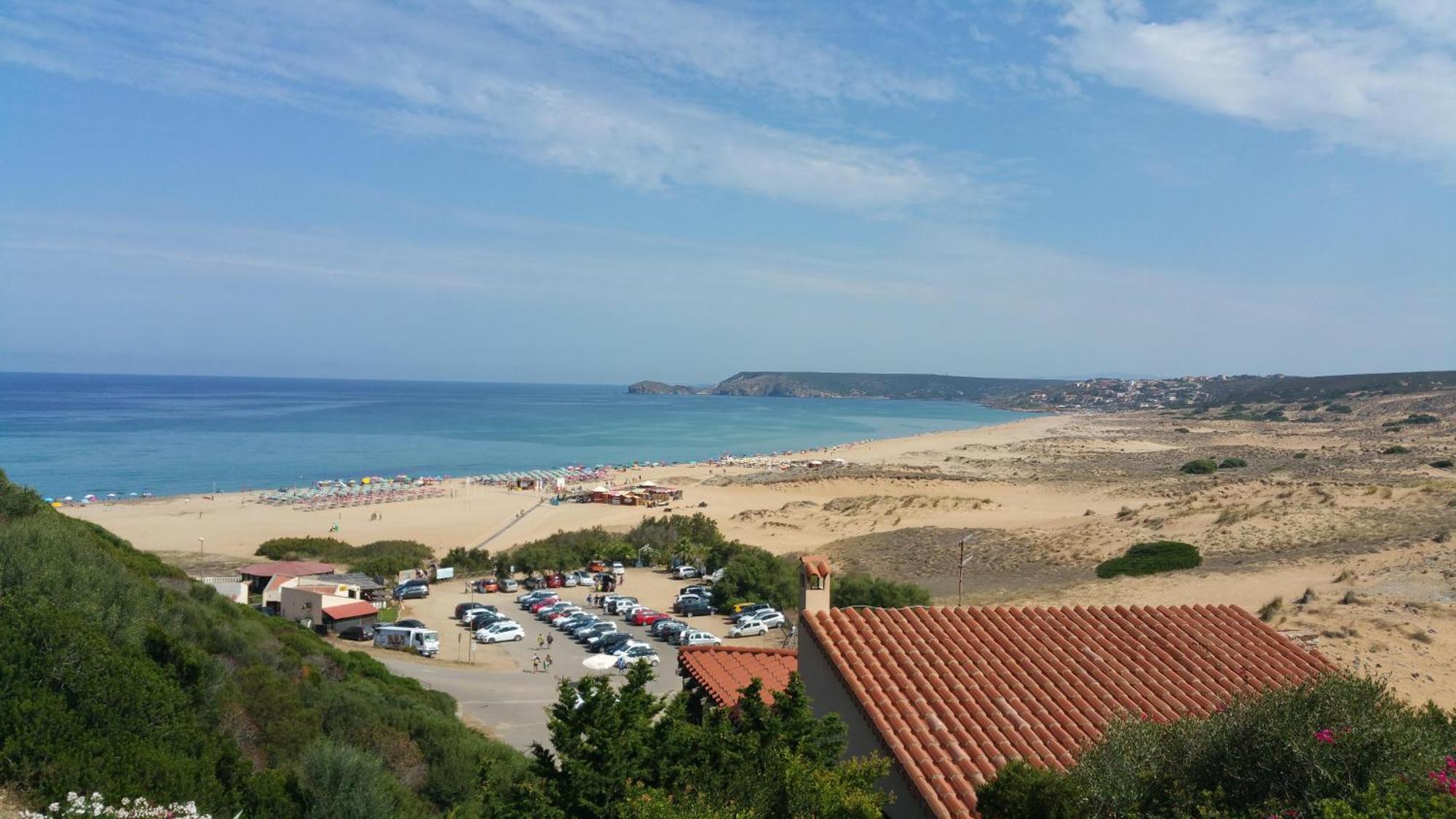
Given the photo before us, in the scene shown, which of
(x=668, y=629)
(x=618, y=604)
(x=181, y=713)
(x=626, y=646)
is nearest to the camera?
(x=181, y=713)

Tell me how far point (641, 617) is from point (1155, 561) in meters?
14.0

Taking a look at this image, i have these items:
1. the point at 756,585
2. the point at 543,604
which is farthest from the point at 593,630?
the point at 756,585

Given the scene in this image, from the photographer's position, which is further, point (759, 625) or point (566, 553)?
point (566, 553)

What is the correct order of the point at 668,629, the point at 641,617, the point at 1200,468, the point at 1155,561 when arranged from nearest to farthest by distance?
the point at 1155,561, the point at 668,629, the point at 641,617, the point at 1200,468

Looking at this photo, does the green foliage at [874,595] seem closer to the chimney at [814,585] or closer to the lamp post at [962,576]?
the lamp post at [962,576]

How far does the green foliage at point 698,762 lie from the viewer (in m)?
4.93

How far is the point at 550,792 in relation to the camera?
18.5 ft

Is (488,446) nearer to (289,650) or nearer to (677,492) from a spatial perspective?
(677,492)

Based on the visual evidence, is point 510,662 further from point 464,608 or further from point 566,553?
→ point 566,553

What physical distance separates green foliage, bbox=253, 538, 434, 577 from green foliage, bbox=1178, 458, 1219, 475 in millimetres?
41184

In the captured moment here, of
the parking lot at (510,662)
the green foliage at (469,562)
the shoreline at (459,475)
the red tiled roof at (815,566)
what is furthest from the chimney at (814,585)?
the shoreline at (459,475)

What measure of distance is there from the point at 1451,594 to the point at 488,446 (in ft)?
275

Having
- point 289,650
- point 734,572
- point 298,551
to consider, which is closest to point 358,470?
point 298,551

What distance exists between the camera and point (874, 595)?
22203mm
